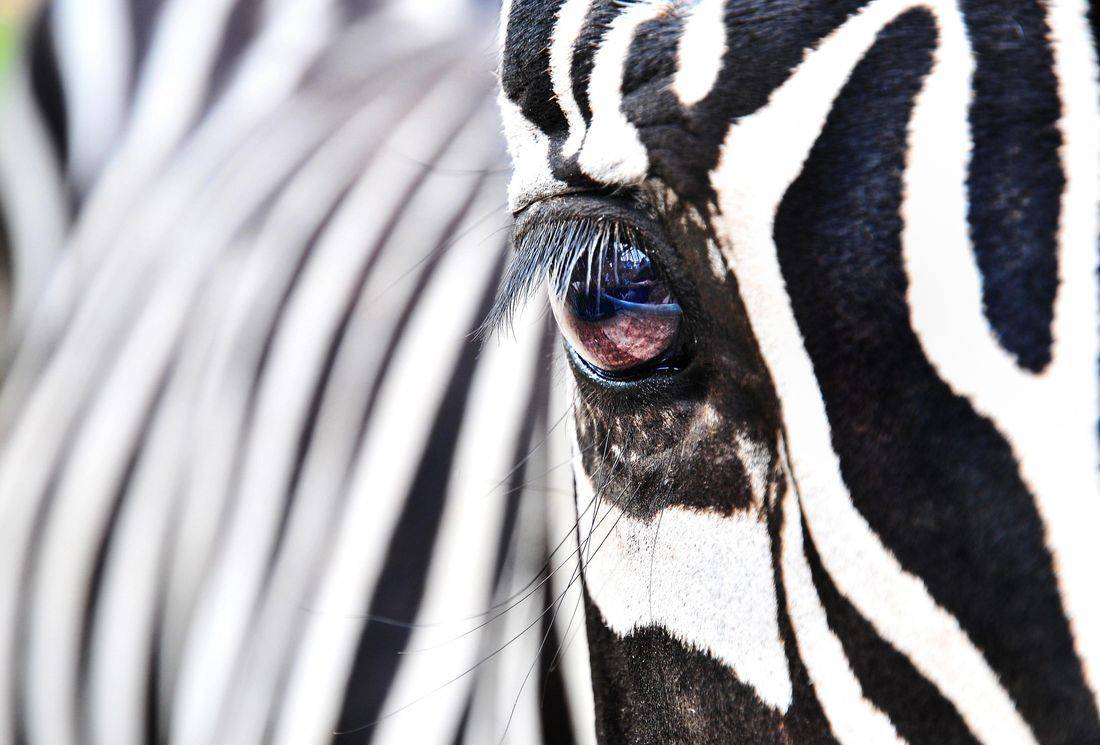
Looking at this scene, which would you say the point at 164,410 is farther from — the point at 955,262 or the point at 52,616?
the point at 955,262

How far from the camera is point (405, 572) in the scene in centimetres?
172

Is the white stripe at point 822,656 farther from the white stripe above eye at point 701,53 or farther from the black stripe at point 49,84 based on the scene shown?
the black stripe at point 49,84

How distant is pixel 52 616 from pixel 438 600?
3.25 ft

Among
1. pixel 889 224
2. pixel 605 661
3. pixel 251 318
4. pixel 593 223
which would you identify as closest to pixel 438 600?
pixel 605 661

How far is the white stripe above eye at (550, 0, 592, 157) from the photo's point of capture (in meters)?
0.91

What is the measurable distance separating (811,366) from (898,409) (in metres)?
0.07

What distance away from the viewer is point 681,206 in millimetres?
845

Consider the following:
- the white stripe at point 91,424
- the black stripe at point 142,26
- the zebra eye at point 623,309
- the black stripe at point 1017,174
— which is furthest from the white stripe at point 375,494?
the black stripe at point 142,26

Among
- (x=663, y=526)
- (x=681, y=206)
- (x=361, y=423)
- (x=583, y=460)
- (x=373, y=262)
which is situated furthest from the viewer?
(x=373, y=262)

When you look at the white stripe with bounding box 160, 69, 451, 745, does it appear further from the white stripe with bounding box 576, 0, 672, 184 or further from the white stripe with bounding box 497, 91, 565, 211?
the white stripe with bounding box 576, 0, 672, 184

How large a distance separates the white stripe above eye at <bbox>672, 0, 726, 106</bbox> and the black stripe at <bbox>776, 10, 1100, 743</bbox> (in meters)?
0.10

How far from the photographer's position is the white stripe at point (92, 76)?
273cm

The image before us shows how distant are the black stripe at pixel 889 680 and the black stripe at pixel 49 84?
8.27 feet

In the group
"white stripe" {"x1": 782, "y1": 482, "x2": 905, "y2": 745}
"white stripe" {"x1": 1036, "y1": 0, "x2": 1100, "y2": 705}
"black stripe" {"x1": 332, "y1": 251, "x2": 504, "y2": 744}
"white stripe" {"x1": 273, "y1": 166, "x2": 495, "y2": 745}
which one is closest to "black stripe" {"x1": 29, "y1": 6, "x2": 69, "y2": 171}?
"white stripe" {"x1": 273, "y1": 166, "x2": 495, "y2": 745}
